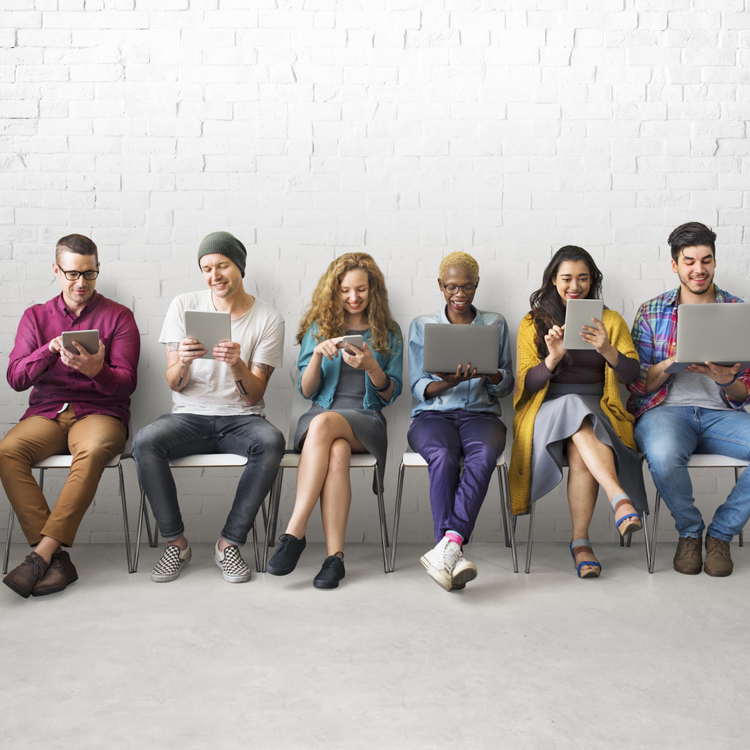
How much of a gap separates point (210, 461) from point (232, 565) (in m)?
0.41

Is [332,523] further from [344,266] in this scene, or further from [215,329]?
[344,266]

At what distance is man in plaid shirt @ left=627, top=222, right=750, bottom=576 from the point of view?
9.20 ft

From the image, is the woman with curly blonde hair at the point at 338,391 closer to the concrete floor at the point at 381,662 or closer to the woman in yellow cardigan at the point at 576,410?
the concrete floor at the point at 381,662

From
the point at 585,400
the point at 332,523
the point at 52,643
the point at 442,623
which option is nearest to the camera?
the point at 52,643

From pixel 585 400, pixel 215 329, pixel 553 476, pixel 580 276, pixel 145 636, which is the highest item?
pixel 580 276

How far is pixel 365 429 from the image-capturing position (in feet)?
9.41

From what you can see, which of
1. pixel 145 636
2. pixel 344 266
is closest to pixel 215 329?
pixel 344 266

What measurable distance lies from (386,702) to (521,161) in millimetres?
2490

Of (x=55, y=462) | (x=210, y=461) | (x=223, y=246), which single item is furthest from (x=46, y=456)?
(x=223, y=246)

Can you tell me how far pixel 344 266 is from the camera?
10.1ft

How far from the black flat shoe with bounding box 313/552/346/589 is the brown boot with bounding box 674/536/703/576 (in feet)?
4.36

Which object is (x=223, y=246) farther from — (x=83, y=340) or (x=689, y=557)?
(x=689, y=557)

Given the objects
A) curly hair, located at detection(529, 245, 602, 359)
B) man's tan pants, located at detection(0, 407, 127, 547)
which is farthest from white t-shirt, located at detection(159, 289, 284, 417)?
curly hair, located at detection(529, 245, 602, 359)

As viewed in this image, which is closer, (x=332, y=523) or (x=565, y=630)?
(x=565, y=630)
